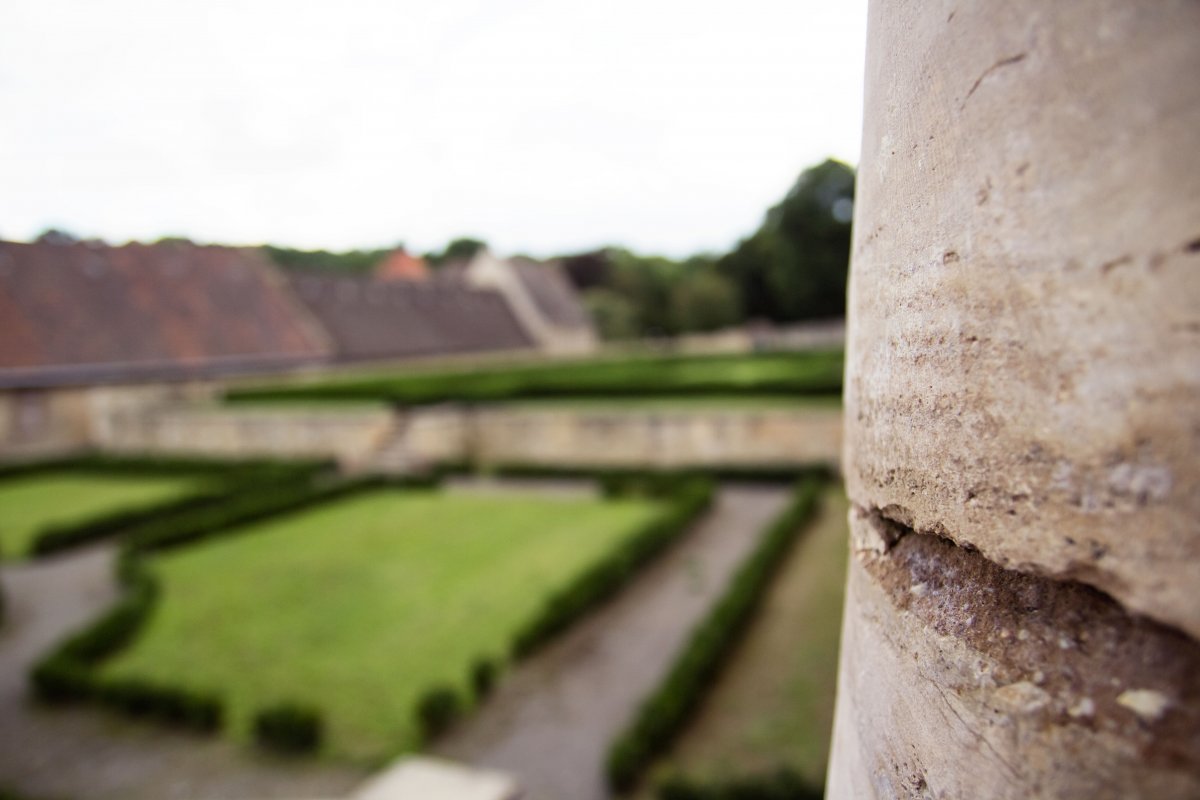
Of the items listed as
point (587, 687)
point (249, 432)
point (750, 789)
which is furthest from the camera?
point (249, 432)

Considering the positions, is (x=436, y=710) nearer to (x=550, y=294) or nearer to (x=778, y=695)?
(x=778, y=695)

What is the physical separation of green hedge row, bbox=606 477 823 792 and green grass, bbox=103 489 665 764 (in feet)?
6.10

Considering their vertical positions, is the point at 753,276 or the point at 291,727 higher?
the point at 753,276

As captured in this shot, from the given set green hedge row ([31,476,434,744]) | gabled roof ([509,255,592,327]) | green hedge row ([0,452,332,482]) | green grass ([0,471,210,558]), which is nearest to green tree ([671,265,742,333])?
gabled roof ([509,255,592,327])

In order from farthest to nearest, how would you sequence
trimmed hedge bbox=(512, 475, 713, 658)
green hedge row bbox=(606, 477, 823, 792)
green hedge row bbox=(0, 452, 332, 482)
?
green hedge row bbox=(0, 452, 332, 482)
trimmed hedge bbox=(512, 475, 713, 658)
green hedge row bbox=(606, 477, 823, 792)

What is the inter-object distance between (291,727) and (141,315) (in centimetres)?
2281

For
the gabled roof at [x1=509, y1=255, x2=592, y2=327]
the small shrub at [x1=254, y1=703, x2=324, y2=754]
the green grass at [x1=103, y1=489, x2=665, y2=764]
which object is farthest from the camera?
the gabled roof at [x1=509, y1=255, x2=592, y2=327]

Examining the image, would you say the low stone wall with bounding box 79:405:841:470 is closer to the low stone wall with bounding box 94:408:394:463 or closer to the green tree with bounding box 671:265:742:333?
the low stone wall with bounding box 94:408:394:463

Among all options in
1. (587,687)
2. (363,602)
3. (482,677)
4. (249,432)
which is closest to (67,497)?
(249,432)

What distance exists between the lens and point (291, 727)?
222 inches

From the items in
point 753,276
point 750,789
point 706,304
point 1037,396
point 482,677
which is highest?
point 753,276

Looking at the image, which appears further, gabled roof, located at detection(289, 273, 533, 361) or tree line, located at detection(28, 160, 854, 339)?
tree line, located at detection(28, 160, 854, 339)

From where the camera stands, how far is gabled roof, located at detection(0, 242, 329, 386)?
2088 centimetres

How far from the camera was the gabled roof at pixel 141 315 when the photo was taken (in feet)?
68.5
